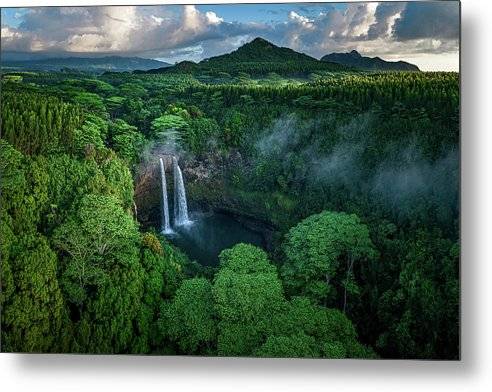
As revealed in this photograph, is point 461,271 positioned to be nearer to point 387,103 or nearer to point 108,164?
point 387,103

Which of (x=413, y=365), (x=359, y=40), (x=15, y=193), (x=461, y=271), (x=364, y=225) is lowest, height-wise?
(x=413, y=365)

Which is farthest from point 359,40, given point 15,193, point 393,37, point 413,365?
point 15,193

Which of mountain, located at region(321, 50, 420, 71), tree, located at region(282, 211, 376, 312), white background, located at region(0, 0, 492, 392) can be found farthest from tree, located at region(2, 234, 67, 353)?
mountain, located at region(321, 50, 420, 71)

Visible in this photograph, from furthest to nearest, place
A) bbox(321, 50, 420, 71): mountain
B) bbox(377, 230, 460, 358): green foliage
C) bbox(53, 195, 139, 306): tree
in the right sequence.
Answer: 1. bbox(53, 195, 139, 306): tree
2. bbox(321, 50, 420, 71): mountain
3. bbox(377, 230, 460, 358): green foliage

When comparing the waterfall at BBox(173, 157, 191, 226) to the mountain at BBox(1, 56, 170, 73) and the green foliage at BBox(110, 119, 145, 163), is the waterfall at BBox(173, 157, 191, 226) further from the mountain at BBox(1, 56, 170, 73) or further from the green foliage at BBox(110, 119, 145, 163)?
the mountain at BBox(1, 56, 170, 73)

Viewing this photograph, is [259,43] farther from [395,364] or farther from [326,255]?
[395,364]

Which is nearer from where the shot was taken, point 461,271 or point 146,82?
point 461,271

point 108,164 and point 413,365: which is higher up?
point 108,164
